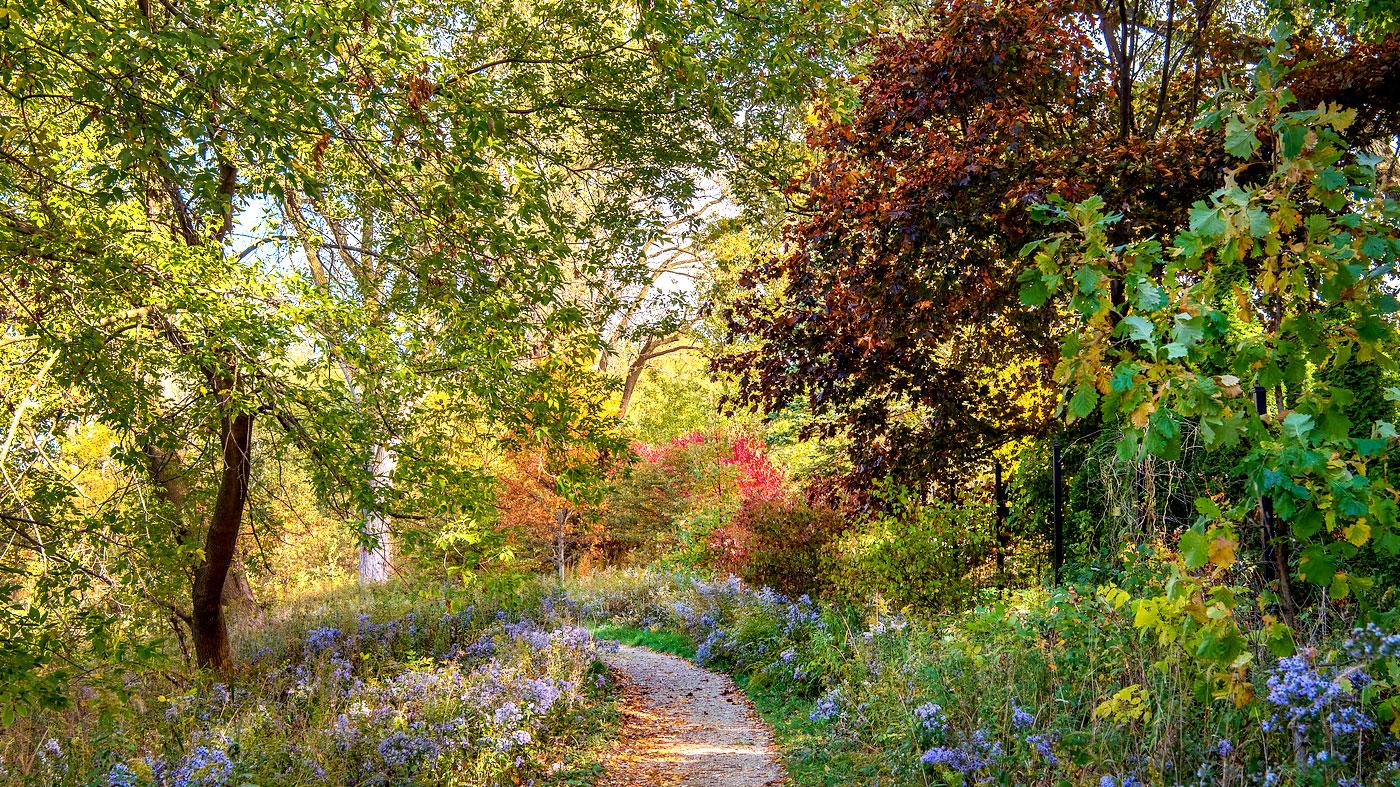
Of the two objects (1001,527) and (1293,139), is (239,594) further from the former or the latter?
(1293,139)

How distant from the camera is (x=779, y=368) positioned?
309 inches

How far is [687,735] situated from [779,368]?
10.6ft

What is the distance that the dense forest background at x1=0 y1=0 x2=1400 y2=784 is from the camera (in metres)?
2.86

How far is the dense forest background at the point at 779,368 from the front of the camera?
9.39 feet

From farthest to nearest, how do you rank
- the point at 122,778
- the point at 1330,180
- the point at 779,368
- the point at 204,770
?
the point at 779,368, the point at 204,770, the point at 122,778, the point at 1330,180

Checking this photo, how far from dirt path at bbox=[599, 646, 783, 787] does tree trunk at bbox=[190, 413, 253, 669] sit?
3610 millimetres

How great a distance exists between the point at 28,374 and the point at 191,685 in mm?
2513

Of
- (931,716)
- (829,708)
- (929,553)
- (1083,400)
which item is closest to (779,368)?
(929,553)

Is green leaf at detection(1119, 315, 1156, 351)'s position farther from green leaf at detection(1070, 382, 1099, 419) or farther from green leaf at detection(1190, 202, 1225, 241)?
green leaf at detection(1190, 202, 1225, 241)

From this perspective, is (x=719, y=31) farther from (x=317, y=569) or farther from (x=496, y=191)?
(x=317, y=569)

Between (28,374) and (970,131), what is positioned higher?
(970,131)

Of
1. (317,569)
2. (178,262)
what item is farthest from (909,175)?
(317,569)

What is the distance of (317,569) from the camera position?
22.3 metres

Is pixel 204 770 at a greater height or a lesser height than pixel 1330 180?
lesser
